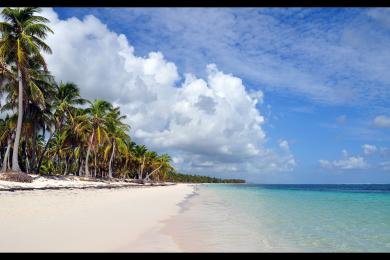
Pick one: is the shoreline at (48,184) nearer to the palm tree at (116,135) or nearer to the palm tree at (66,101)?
the palm tree at (66,101)

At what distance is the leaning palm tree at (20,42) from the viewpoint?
25.5 metres

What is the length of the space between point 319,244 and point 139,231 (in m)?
3.85

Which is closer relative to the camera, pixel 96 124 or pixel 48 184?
pixel 48 184

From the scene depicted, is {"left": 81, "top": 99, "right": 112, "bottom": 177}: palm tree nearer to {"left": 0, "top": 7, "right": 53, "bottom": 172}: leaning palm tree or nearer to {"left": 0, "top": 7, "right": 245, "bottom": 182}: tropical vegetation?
{"left": 0, "top": 7, "right": 245, "bottom": 182}: tropical vegetation

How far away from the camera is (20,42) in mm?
25484

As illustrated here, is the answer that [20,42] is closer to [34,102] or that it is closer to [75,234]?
[34,102]

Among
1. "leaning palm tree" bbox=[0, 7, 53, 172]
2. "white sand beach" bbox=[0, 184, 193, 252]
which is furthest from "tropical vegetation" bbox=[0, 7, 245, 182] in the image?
"white sand beach" bbox=[0, 184, 193, 252]

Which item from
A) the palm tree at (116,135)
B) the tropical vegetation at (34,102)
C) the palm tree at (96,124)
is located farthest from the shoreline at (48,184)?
the palm tree at (116,135)

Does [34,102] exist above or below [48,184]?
above

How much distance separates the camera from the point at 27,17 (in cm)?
2705

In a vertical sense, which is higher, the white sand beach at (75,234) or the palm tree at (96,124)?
the palm tree at (96,124)

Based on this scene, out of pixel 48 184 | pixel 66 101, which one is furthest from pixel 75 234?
pixel 66 101

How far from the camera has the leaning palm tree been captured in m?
25.5
